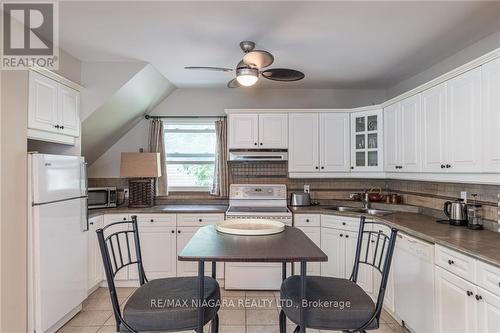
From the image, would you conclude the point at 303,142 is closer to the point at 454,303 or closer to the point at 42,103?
the point at 454,303

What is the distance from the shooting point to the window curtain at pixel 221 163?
13.4 ft

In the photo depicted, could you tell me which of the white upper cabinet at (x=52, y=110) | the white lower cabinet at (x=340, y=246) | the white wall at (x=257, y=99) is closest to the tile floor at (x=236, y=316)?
the white lower cabinet at (x=340, y=246)

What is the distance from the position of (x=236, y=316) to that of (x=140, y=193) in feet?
6.22

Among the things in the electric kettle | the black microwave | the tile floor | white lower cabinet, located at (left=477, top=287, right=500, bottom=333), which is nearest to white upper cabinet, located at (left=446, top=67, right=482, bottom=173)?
the electric kettle

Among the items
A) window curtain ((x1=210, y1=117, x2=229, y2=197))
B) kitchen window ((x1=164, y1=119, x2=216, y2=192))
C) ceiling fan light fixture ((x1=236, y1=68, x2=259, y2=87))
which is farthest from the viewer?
kitchen window ((x1=164, y1=119, x2=216, y2=192))

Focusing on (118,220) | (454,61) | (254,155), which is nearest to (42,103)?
(118,220)

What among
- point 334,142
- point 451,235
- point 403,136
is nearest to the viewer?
point 451,235

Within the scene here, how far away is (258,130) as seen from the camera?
12.6 feet

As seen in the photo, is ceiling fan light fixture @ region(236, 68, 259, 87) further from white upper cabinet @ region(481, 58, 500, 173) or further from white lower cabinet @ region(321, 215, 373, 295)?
white lower cabinet @ region(321, 215, 373, 295)

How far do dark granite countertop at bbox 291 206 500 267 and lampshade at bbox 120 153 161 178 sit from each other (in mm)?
2597

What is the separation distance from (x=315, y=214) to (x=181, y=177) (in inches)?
77.4

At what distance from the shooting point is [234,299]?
3209 mm

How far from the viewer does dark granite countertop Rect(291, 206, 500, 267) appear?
174cm

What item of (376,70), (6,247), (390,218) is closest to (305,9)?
(376,70)
